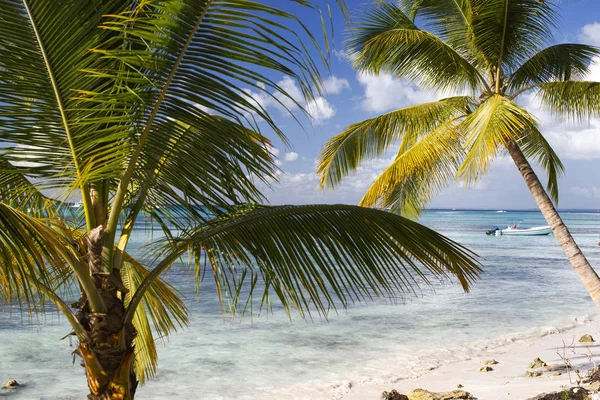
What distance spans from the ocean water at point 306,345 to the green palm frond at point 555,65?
12.8 feet

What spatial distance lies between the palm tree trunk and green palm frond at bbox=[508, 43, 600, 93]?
1.43m

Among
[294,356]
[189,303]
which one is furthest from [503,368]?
[189,303]

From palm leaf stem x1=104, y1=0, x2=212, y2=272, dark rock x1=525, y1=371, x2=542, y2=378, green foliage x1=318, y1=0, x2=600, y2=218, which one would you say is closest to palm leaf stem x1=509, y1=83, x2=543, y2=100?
green foliage x1=318, y1=0, x2=600, y2=218

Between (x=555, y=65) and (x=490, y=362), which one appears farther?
(x=490, y=362)

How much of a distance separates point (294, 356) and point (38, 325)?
7588 mm

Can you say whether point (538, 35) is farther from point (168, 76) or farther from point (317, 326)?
point (317, 326)

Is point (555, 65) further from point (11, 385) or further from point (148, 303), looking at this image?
point (11, 385)

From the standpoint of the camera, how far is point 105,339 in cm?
309

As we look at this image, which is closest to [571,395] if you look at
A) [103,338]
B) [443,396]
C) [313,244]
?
[443,396]

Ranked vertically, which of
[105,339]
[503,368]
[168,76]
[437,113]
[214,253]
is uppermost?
[437,113]

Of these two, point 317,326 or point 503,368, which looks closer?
point 503,368

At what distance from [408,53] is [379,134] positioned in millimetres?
1440

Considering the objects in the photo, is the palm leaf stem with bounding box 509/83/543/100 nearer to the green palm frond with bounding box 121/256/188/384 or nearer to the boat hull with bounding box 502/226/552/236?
the green palm frond with bounding box 121/256/188/384

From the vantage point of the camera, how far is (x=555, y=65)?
29.0 feet
